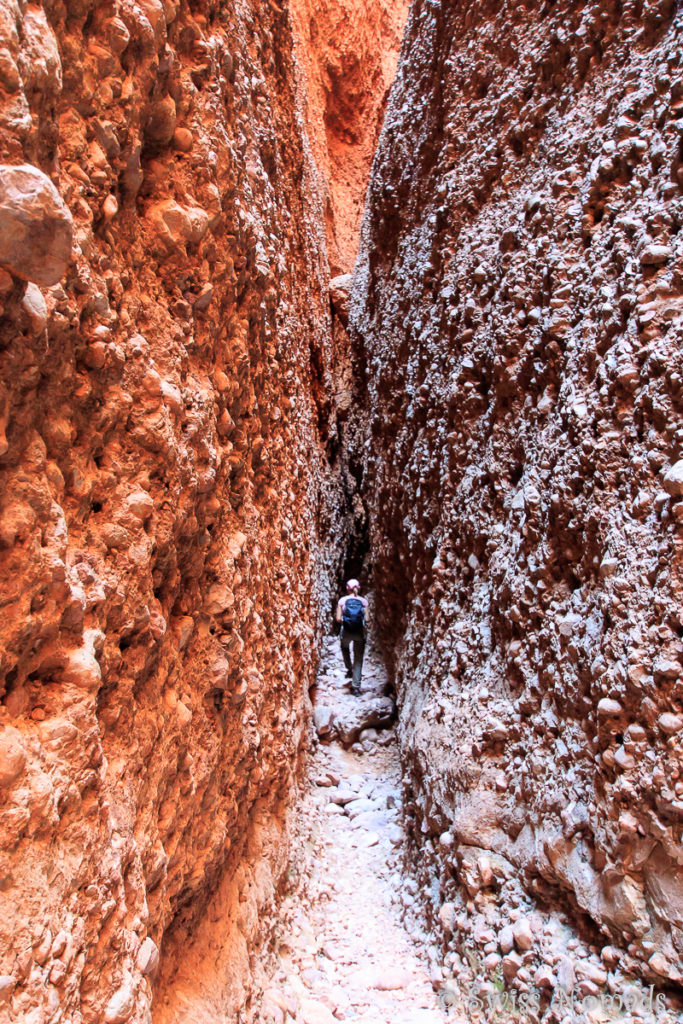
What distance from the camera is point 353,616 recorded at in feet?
18.1

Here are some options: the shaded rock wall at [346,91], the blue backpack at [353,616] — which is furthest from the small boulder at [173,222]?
the shaded rock wall at [346,91]

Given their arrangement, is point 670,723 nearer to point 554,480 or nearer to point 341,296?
point 554,480

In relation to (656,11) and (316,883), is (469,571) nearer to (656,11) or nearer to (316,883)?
(316,883)

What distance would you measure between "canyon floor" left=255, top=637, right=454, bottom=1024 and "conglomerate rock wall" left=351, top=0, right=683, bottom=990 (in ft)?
1.00

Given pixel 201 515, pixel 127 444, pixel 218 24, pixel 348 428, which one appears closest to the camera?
pixel 127 444

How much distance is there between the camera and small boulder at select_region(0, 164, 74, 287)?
901mm

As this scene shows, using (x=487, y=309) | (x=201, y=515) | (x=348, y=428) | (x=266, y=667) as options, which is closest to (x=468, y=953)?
(x=266, y=667)

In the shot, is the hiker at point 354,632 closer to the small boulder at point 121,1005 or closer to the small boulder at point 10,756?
the small boulder at point 121,1005

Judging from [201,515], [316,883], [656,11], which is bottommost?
[316,883]

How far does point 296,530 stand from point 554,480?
5.10ft

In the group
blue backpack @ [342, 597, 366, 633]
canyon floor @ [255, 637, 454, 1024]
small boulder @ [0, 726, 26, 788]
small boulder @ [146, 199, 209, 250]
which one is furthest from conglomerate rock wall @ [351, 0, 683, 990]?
small boulder @ [0, 726, 26, 788]

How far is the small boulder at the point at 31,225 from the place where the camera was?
901 millimetres

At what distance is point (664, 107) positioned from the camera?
2.40m

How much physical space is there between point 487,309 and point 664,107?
1.11m
